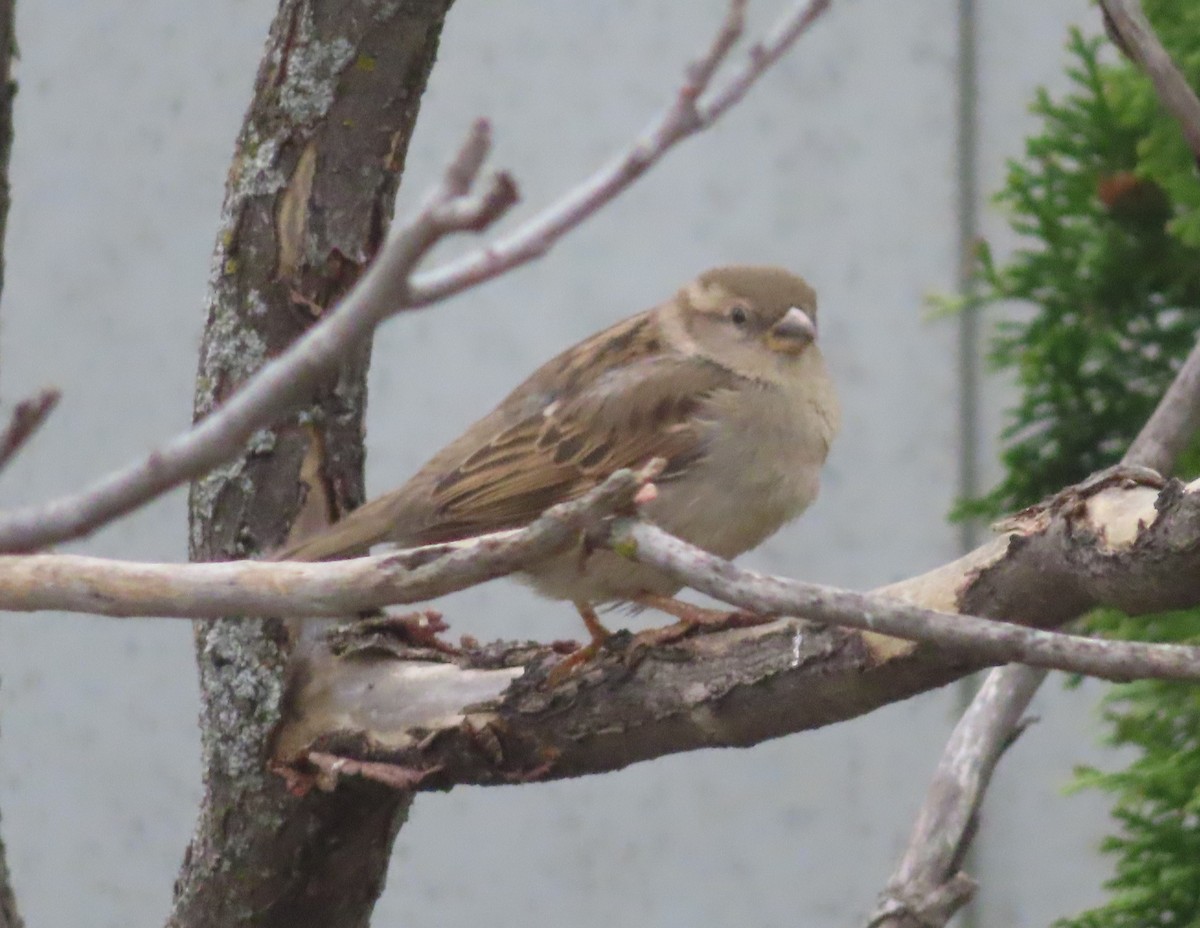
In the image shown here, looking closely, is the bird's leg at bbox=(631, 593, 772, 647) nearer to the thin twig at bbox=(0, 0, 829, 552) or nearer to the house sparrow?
the house sparrow

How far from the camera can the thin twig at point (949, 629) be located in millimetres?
938

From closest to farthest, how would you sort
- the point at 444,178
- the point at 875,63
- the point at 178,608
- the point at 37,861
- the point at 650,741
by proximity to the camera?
the point at 444,178
the point at 178,608
the point at 650,741
the point at 37,861
the point at 875,63

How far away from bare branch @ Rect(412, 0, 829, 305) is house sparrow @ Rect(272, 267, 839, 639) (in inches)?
46.7

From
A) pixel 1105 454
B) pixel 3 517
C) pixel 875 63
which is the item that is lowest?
pixel 3 517

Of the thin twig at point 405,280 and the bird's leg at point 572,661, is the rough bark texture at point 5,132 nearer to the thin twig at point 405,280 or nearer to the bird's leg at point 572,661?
the bird's leg at point 572,661

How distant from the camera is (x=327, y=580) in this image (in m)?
1.06

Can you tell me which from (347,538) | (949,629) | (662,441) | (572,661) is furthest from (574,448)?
(949,629)

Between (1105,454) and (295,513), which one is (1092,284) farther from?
(295,513)

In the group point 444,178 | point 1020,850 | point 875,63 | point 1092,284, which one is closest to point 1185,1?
point 1092,284

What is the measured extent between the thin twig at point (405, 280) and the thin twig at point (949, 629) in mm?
376

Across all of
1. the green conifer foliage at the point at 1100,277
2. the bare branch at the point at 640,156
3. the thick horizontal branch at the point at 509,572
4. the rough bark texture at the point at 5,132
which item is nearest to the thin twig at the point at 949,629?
the thick horizontal branch at the point at 509,572

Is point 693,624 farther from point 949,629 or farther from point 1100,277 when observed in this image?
point 1100,277

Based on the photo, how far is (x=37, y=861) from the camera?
11.6ft

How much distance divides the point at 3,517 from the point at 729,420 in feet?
4.58
